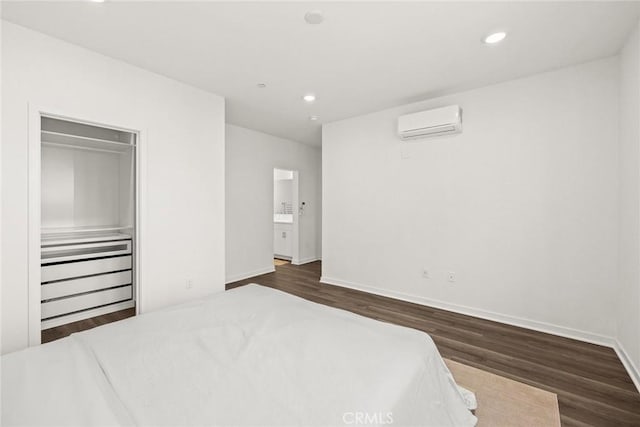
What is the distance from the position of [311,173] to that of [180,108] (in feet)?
12.0

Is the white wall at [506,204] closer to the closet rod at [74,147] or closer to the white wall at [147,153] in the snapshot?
the white wall at [147,153]

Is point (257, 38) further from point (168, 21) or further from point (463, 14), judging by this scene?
point (463, 14)

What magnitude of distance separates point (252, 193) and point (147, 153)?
2.38 metres

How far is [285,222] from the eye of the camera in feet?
22.0

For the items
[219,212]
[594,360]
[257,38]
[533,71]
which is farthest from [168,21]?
[594,360]

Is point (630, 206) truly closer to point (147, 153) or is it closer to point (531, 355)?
point (531, 355)

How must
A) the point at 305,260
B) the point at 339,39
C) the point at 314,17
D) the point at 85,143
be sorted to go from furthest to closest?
1. the point at 305,260
2. the point at 85,143
3. the point at 339,39
4. the point at 314,17

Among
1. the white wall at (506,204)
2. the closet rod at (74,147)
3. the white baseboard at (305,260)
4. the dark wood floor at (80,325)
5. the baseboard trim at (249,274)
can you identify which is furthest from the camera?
the white baseboard at (305,260)

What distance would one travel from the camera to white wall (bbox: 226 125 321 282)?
489cm

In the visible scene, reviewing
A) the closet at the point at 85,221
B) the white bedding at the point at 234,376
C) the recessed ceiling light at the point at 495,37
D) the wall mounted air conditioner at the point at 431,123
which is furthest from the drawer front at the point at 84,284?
the recessed ceiling light at the point at 495,37

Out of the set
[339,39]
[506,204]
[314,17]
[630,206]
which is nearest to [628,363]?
[630,206]

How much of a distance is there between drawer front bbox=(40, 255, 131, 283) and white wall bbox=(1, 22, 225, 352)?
955 millimetres

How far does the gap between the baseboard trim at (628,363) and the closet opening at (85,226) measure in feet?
14.3

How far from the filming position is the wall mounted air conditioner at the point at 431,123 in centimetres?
335
